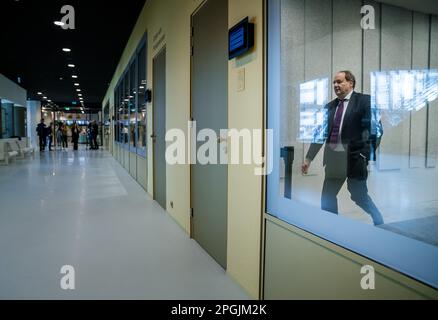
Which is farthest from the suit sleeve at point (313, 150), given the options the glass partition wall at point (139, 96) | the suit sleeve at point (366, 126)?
the glass partition wall at point (139, 96)

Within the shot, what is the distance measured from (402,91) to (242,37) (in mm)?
3873

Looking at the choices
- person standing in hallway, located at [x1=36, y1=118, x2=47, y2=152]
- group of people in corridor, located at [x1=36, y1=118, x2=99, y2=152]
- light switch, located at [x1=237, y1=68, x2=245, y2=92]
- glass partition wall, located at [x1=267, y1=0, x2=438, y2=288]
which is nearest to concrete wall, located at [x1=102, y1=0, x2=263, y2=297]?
light switch, located at [x1=237, y1=68, x2=245, y2=92]

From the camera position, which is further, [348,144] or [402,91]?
[402,91]

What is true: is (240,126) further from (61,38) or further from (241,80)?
(61,38)

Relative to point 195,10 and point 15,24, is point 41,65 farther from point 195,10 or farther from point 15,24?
point 195,10

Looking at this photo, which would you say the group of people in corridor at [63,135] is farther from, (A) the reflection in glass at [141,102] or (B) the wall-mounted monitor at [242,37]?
(B) the wall-mounted monitor at [242,37]

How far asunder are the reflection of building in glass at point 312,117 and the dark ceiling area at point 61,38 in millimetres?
5412

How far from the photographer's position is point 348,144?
2217 millimetres

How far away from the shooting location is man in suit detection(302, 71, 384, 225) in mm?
2209

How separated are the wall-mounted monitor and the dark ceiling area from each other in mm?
4876

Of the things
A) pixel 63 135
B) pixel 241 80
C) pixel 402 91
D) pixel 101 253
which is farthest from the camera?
pixel 63 135

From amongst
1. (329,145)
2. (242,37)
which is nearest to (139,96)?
(242,37)

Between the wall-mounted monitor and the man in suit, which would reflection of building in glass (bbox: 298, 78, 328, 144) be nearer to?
the man in suit
